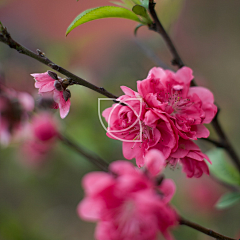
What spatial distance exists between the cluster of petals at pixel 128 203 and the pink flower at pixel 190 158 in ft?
0.33

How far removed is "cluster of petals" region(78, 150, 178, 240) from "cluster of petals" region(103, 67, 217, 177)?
102 mm

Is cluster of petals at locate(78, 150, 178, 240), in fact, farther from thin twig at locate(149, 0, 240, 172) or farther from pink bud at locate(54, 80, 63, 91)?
thin twig at locate(149, 0, 240, 172)

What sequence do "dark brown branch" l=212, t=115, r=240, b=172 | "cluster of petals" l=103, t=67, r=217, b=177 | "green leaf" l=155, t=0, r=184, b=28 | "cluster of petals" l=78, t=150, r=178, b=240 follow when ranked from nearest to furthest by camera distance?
"cluster of petals" l=78, t=150, r=178, b=240 < "cluster of petals" l=103, t=67, r=217, b=177 < "dark brown branch" l=212, t=115, r=240, b=172 < "green leaf" l=155, t=0, r=184, b=28

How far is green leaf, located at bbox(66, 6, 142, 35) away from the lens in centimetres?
45

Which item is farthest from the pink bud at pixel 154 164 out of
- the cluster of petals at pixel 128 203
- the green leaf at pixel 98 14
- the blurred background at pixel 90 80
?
the blurred background at pixel 90 80

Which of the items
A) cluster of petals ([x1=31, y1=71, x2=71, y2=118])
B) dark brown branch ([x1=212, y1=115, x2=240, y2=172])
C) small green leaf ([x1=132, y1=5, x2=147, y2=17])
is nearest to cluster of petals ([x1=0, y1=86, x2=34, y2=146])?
cluster of petals ([x1=31, y1=71, x2=71, y2=118])

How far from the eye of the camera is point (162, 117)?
1.31 ft

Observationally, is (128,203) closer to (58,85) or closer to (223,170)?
(58,85)

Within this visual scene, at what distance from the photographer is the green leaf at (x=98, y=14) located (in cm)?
45

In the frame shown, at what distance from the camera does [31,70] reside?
120 centimetres

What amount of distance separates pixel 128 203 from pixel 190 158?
0.18 meters

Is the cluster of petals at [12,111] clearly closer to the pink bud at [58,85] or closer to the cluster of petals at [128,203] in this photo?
the pink bud at [58,85]

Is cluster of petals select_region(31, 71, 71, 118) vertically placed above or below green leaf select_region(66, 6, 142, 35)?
below

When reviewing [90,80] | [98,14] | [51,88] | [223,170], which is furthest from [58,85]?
[90,80]
